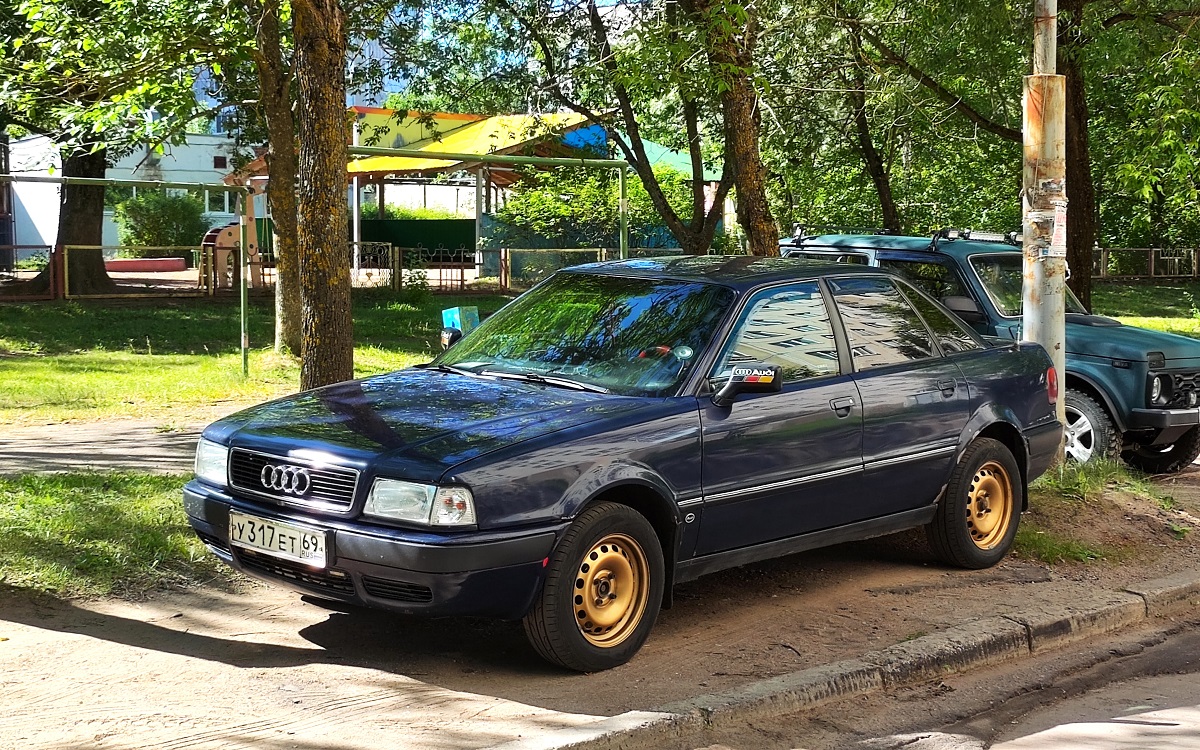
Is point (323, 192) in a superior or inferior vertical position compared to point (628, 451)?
superior

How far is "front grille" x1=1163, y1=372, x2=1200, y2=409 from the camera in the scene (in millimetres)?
9711

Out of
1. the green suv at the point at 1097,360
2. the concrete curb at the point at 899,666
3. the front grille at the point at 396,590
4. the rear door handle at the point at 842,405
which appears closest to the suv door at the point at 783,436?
the rear door handle at the point at 842,405

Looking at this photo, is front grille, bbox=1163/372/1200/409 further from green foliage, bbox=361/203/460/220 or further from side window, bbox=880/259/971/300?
green foliage, bbox=361/203/460/220

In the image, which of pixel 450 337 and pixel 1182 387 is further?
pixel 1182 387

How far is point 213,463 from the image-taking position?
18.1 ft

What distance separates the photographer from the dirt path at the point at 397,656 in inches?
180

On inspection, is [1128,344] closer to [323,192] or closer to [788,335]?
A: [788,335]

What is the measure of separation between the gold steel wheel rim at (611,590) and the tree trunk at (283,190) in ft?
35.9

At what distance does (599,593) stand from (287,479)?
1.31 meters

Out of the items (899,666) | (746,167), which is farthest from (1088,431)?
(899,666)

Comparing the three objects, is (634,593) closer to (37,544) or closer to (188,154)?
(37,544)

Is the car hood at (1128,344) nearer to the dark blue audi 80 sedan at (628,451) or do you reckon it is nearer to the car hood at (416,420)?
the dark blue audi 80 sedan at (628,451)

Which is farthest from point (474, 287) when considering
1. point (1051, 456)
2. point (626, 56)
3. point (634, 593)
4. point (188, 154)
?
point (188, 154)

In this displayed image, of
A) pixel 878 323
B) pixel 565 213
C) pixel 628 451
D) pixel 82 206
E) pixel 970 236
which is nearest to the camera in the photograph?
pixel 628 451
